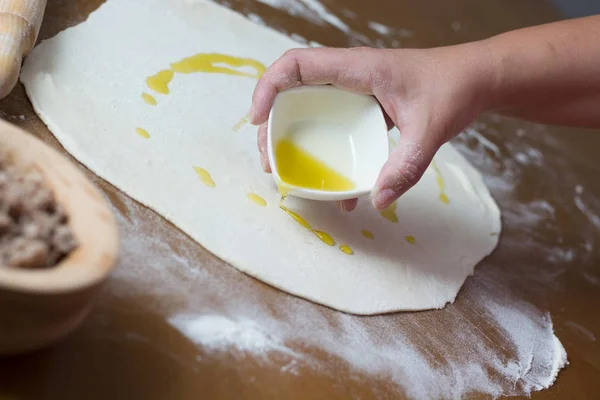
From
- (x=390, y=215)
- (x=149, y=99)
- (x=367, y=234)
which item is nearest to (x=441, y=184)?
(x=390, y=215)

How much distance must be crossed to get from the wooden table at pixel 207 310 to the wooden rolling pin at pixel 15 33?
59 mm

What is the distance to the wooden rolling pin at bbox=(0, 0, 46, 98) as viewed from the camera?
2.96ft

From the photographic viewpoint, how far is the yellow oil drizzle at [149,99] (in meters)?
1.05

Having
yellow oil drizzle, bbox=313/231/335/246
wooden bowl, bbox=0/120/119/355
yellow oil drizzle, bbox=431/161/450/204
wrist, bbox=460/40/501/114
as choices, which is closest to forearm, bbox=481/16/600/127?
wrist, bbox=460/40/501/114

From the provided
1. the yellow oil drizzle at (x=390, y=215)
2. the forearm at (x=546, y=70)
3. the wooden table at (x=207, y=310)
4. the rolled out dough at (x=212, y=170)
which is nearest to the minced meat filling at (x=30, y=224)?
the wooden table at (x=207, y=310)

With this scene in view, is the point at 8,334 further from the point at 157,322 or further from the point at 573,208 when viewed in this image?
the point at 573,208

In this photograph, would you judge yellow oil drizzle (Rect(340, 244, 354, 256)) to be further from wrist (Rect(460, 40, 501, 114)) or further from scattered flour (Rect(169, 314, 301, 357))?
wrist (Rect(460, 40, 501, 114))

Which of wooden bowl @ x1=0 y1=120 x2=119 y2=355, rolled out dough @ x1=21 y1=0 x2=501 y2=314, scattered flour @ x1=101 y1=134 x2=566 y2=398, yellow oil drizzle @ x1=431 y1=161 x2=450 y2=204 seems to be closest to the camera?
wooden bowl @ x1=0 y1=120 x2=119 y2=355

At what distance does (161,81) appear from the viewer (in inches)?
43.7

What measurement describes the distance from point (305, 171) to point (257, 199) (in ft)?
0.31

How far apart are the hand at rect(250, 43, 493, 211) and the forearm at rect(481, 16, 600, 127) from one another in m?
0.10

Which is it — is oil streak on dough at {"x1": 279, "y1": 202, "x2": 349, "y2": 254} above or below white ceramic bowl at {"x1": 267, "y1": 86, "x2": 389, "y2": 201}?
below

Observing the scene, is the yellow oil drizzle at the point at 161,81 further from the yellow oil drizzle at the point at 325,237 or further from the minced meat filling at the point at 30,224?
the minced meat filling at the point at 30,224

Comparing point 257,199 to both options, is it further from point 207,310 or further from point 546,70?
point 546,70
